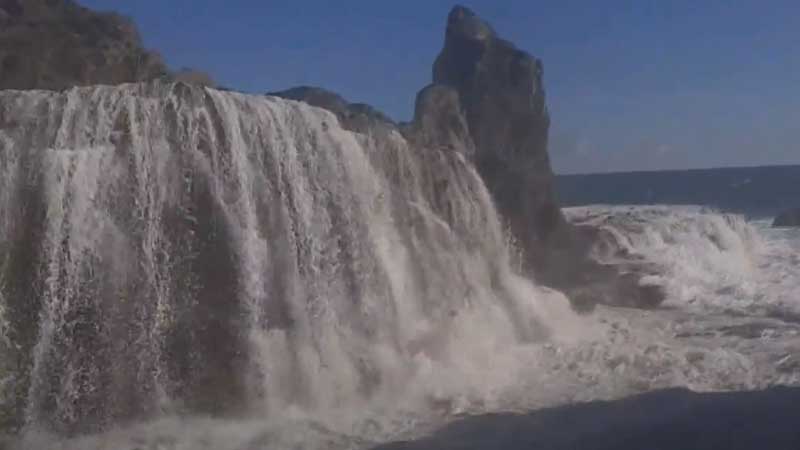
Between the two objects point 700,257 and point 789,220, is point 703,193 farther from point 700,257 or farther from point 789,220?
point 700,257

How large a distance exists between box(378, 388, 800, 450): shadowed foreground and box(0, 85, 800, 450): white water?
733 millimetres

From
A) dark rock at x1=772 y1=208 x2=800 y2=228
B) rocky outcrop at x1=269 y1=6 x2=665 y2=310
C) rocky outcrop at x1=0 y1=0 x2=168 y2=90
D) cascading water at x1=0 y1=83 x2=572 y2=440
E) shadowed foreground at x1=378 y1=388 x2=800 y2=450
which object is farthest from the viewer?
dark rock at x1=772 y1=208 x2=800 y2=228

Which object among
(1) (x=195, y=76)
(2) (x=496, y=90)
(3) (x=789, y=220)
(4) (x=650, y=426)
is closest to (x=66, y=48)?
(1) (x=195, y=76)

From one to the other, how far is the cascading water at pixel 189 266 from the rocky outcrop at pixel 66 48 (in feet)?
6.31

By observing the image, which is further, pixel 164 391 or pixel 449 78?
pixel 449 78

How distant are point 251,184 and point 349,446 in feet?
11.1

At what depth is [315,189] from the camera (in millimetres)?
11562

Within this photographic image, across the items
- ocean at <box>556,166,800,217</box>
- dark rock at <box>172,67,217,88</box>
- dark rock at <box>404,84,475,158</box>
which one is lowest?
dark rock at <box>172,67,217,88</box>

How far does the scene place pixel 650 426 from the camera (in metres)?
8.52

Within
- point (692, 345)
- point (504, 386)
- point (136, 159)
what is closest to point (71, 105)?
point (136, 159)

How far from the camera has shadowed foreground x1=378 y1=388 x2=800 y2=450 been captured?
770cm

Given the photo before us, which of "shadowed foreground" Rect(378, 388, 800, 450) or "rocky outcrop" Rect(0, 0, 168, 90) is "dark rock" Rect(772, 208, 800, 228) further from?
"rocky outcrop" Rect(0, 0, 168, 90)

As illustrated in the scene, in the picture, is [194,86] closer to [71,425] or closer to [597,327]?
[71,425]

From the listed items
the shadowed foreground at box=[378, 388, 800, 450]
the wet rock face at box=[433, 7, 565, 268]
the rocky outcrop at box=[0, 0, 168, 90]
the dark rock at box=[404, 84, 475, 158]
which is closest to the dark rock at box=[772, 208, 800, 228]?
the wet rock face at box=[433, 7, 565, 268]
